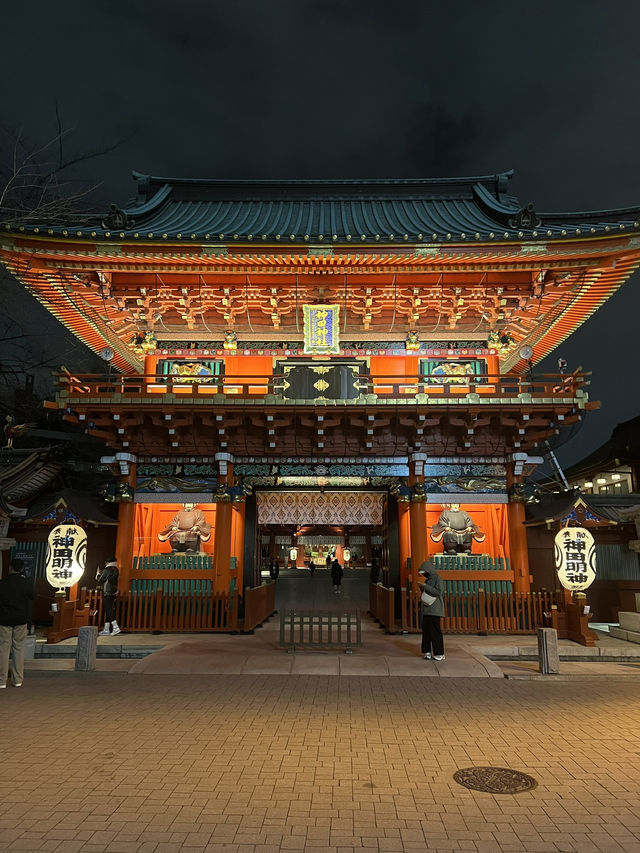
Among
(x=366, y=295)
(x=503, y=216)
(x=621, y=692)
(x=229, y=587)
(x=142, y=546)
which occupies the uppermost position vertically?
(x=503, y=216)

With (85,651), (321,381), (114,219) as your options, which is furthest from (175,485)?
(114,219)

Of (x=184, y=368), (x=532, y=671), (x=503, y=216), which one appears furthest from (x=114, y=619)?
(x=503, y=216)

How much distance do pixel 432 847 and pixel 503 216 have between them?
17.8 m

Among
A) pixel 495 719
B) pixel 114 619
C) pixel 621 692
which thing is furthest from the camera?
pixel 114 619

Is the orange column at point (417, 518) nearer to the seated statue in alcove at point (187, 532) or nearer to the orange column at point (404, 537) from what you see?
the orange column at point (404, 537)

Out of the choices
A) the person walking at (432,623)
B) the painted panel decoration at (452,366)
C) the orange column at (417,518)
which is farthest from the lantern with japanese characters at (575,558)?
the painted panel decoration at (452,366)

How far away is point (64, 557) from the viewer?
44.9ft

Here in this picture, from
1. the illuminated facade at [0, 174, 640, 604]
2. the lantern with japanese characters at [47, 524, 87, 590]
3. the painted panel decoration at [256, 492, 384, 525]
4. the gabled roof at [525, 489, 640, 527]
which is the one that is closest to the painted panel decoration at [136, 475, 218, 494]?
the illuminated facade at [0, 174, 640, 604]

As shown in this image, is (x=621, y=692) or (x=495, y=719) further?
(x=621, y=692)

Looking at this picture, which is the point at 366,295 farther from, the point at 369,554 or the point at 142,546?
the point at 369,554

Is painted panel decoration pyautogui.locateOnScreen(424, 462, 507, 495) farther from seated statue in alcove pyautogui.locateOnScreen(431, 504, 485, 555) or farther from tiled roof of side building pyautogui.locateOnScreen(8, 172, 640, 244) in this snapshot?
tiled roof of side building pyautogui.locateOnScreen(8, 172, 640, 244)

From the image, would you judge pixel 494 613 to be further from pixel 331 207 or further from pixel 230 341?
pixel 331 207

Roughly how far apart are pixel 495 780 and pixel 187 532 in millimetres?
12340

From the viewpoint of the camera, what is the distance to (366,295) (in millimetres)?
16125
